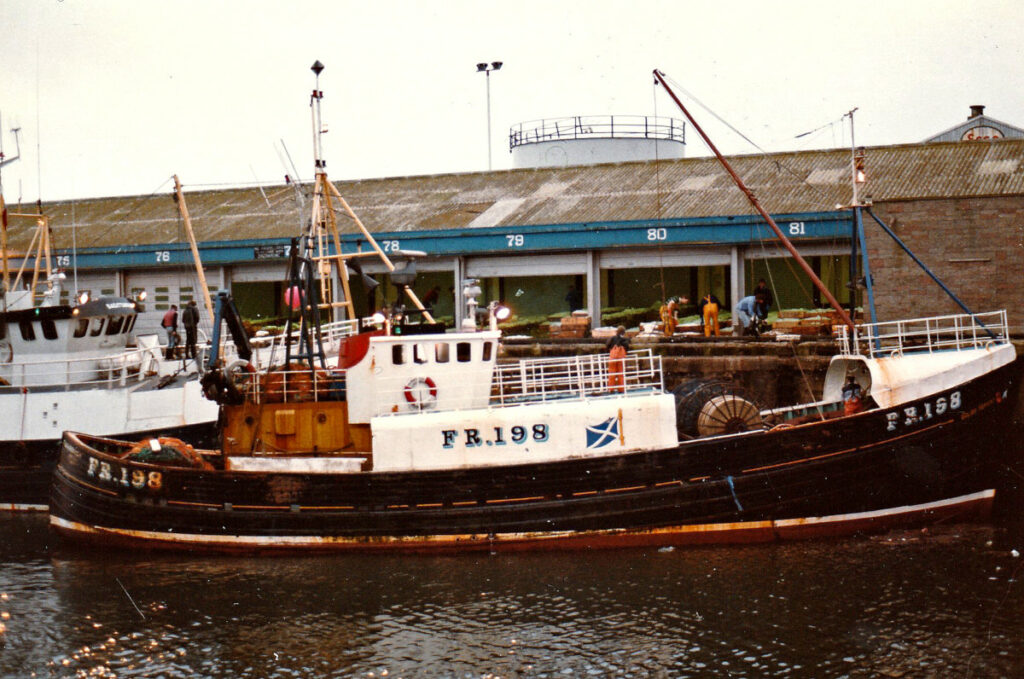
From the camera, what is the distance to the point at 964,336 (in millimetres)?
23078

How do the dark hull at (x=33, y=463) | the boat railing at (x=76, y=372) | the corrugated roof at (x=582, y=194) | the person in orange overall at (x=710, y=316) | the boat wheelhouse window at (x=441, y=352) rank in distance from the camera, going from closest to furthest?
the boat wheelhouse window at (x=441, y=352) → the dark hull at (x=33, y=463) → the boat railing at (x=76, y=372) → the person in orange overall at (x=710, y=316) → the corrugated roof at (x=582, y=194)

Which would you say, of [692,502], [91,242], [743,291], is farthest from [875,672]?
[91,242]

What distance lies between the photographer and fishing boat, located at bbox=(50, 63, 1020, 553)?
1853 cm

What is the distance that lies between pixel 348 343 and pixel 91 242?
85.5 feet

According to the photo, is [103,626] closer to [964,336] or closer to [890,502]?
[890,502]

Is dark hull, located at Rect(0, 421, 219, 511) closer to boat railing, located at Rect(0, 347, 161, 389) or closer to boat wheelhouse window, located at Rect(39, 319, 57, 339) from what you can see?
boat railing, located at Rect(0, 347, 161, 389)

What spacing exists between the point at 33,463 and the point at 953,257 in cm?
2170

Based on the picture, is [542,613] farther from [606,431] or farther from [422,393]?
[422,393]

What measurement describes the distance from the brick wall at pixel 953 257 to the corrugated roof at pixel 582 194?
383 cm

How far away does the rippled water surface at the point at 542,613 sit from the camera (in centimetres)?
1377

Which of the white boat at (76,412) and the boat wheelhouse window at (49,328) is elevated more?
the boat wheelhouse window at (49,328)

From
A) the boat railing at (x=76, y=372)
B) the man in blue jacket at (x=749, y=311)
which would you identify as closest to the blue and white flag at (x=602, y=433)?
the man in blue jacket at (x=749, y=311)

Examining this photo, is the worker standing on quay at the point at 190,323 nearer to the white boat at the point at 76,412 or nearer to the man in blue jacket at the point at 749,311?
the white boat at the point at 76,412

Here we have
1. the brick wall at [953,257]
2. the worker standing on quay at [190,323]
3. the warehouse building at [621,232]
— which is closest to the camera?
the brick wall at [953,257]
